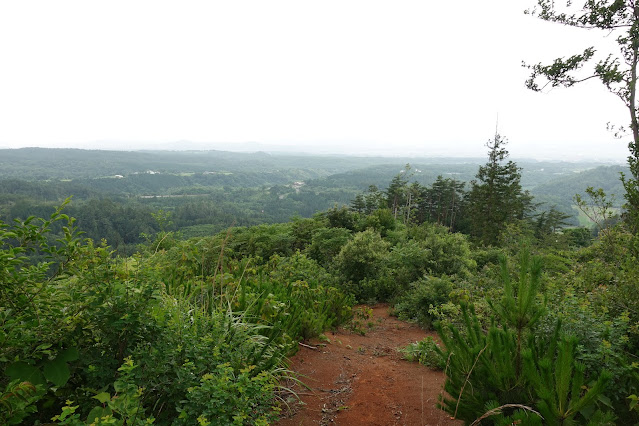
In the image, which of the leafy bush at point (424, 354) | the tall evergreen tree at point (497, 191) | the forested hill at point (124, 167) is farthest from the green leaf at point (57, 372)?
the forested hill at point (124, 167)

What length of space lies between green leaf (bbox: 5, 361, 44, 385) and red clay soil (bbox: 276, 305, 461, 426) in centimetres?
171

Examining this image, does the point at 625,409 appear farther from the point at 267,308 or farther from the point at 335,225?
the point at 335,225

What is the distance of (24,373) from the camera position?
1646mm

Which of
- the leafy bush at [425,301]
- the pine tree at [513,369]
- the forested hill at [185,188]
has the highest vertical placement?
the pine tree at [513,369]

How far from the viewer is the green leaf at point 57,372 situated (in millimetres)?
1688

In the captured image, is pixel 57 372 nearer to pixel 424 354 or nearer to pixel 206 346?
pixel 206 346

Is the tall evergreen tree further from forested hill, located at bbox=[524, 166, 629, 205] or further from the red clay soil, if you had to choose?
forested hill, located at bbox=[524, 166, 629, 205]

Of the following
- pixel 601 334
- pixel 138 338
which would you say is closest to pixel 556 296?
pixel 601 334

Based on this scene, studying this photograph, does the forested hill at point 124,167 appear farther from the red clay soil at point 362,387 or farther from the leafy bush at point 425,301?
the red clay soil at point 362,387

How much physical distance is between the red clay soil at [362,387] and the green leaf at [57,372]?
5.26ft

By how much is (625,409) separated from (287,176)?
170 meters

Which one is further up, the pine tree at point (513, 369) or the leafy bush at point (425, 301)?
the pine tree at point (513, 369)

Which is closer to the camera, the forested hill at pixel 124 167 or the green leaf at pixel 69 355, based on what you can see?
the green leaf at pixel 69 355

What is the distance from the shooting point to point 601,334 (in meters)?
2.41
